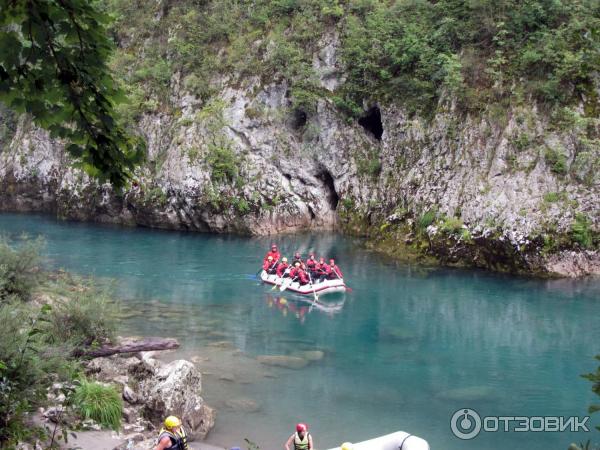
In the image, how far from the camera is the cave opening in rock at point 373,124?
31.3m

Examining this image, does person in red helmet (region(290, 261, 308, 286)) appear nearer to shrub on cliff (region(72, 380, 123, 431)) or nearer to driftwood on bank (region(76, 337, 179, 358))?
driftwood on bank (region(76, 337, 179, 358))

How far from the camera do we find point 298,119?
32000 millimetres

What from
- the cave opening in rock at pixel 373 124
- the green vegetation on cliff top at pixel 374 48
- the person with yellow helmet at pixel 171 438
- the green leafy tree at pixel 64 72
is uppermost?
the green vegetation on cliff top at pixel 374 48

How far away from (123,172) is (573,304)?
17.0 metres

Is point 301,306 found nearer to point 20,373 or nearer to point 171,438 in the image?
point 171,438

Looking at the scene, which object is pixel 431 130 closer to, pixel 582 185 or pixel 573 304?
pixel 582 185

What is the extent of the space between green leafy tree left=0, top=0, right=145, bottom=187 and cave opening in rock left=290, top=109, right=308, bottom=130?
92.9ft

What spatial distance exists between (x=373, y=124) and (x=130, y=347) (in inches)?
883

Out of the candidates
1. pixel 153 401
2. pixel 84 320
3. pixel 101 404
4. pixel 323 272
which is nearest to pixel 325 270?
pixel 323 272

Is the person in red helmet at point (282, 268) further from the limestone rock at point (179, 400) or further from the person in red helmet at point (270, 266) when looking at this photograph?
the limestone rock at point (179, 400)

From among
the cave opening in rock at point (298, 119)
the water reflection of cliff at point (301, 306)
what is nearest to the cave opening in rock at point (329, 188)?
the cave opening in rock at point (298, 119)

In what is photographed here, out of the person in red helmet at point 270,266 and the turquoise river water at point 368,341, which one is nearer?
the turquoise river water at point 368,341

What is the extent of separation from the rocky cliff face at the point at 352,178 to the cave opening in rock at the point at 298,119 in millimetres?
66

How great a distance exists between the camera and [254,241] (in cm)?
2855
